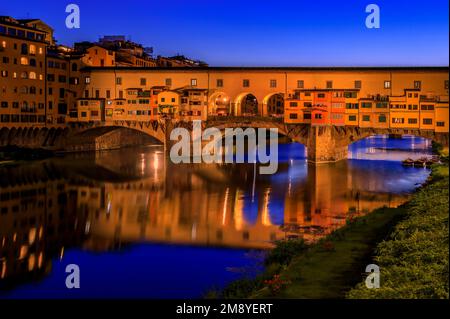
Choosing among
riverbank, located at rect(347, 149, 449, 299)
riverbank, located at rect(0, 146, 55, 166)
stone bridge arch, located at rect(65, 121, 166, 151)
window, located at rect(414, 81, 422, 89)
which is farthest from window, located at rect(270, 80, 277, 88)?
riverbank, located at rect(347, 149, 449, 299)

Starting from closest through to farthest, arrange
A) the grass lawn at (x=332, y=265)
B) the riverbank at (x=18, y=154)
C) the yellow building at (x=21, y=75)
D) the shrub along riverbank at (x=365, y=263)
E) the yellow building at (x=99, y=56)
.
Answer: the shrub along riverbank at (x=365, y=263) < the grass lawn at (x=332, y=265) < the riverbank at (x=18, y=154) < the yellow building at (x=21, y=75) < the yellow building at (x=99, y=56)

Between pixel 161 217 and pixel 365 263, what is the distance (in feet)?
38.2

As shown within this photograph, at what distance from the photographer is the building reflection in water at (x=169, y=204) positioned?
18828 mm

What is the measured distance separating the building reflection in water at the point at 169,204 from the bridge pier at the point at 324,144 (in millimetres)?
1793

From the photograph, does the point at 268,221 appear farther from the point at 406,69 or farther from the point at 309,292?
the point at 406,69

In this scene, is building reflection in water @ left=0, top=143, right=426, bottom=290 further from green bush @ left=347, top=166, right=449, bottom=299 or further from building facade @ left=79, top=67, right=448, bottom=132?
green bush @ left=347, top=166, right=449, bottom=299

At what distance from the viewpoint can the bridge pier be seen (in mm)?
42281

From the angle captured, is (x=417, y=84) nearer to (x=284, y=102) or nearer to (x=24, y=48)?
(x=284, y=102)

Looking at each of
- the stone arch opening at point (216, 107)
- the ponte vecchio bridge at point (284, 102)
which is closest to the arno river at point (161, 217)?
the ponte vecchio bridge at point (284, 102)

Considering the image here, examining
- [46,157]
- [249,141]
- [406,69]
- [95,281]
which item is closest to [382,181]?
[406,69]

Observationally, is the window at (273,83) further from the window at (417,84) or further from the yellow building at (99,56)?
the yellow building at (99,56)

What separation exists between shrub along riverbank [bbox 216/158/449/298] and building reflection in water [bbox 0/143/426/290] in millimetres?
3138

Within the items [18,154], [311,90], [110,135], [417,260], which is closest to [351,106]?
[311,90]
